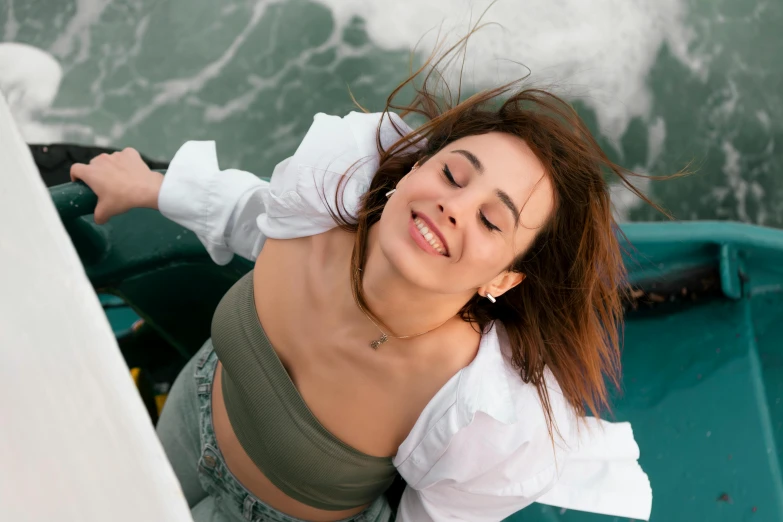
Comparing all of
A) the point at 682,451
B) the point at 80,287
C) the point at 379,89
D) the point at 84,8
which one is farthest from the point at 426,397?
the point at 84,8

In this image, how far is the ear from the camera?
0.88 metres

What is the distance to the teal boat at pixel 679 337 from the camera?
1.25m

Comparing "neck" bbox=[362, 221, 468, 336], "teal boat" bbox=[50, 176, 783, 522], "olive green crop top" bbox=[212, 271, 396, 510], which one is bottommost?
"teal boat" bbox=[50, 176, 783, 522]

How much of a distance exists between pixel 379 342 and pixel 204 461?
1.25 feet

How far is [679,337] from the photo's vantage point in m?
1.54

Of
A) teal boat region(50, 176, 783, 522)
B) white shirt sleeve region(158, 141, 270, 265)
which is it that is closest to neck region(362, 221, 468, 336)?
white shirt sleeve region(158, 141, 270, 265)

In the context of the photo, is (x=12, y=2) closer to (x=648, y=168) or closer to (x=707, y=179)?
(x=648, y=168)

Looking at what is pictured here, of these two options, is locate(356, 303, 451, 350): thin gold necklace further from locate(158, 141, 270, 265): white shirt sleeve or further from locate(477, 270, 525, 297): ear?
locate(158, 141, 270, 265): white shirt sleeve

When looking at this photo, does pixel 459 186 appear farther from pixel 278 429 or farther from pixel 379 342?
pixel 278 429

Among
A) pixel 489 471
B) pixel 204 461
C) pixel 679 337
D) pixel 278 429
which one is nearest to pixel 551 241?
pixel 489 471

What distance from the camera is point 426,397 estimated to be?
918 mm

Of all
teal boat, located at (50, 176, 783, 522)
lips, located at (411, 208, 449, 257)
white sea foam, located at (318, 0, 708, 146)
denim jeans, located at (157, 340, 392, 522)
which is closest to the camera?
lips, located at (411, 208, 449, 257)

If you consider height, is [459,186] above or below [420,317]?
above

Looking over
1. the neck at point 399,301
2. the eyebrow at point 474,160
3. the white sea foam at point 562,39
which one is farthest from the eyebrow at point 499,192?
the white sea foam at point 562,39
